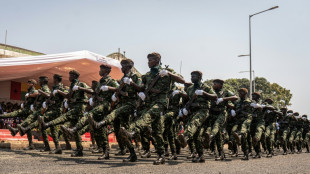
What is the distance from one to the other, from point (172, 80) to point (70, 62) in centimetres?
982

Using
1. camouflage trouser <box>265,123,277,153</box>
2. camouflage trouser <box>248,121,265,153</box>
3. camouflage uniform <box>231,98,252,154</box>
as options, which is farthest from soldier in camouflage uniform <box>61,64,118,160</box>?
camouflage trouser <box>265,123,277,153</box>

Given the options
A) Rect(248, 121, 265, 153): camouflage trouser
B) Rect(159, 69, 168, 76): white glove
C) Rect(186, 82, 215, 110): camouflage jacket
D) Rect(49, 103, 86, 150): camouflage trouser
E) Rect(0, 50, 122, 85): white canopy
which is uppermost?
Rect(0, 50, 122, 85): white canopy

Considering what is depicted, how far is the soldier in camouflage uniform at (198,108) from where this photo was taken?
7.40 metres

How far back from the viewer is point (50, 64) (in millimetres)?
15055

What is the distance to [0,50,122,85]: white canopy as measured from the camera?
14.2 meters

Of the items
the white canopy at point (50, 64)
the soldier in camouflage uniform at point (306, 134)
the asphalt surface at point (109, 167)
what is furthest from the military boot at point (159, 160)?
the soldier in camouflage uniform at point (306, 134)

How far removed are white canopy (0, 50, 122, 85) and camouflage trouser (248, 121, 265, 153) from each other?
26.8 feet

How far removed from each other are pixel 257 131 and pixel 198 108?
332 centimetres

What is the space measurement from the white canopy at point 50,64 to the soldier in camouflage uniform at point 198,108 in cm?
849

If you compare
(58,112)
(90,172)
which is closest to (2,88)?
(58,112)

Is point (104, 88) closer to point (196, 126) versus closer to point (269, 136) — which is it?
point (196, 126)

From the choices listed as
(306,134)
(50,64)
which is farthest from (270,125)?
(50,64)

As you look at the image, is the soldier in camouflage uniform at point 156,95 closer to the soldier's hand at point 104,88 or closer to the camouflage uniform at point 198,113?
the soldier's hand at point 104,88

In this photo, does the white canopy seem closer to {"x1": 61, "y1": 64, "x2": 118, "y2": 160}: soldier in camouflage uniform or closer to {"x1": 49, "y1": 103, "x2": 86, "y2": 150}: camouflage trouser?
{"x1": 49, "y1": 103, "x2": 86, "y2": 150}: camouflage trouser
